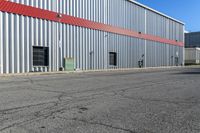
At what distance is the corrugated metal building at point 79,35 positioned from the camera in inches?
1028

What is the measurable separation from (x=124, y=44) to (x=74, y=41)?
1142 centimetres

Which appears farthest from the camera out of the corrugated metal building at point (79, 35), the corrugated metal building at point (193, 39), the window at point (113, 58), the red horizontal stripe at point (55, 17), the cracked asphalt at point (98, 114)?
the corrugated metal building at point (193, 39)

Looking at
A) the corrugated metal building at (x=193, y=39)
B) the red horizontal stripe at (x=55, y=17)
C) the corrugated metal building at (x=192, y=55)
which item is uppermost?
the corrugated metal building at (x=193, y=39)

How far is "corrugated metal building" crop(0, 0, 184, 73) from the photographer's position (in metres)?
26.1

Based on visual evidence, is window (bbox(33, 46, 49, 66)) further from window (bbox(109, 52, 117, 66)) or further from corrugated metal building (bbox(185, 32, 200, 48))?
corrugated metal building (bbox(185, 32, 200, 48))

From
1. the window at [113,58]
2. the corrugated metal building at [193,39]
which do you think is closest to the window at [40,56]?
the window at [113,58]

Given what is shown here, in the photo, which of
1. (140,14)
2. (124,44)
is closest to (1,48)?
(124,44)

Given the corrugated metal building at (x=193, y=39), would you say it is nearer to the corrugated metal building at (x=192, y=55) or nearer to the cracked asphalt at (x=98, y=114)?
the corrugated metal building at (x=192, y=55)

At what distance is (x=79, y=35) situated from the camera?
34.0 metres

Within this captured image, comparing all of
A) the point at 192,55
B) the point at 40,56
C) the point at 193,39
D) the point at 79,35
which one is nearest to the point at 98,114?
the point at 40,56

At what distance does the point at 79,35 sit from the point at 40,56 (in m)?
6.15

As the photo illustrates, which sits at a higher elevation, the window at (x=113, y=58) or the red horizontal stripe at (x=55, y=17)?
the red horizontal stripe at (x=55, y=17)

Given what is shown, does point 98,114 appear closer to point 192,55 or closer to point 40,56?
point 40,56

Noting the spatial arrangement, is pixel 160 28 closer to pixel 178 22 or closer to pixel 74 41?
pixel 178 22
